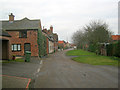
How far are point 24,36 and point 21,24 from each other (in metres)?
2.93

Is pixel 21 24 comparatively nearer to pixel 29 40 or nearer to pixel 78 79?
pixel 29 40

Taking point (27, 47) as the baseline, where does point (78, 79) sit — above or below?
below

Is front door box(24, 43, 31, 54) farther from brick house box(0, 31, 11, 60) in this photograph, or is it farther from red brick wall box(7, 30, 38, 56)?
brick house box(0, 31, 11, 60)

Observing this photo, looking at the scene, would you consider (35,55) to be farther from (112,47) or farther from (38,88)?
(38,88)

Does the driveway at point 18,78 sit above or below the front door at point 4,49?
below

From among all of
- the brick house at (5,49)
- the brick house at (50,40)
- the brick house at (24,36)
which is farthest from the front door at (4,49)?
the brick house at (50,40)

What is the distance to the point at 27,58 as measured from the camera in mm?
15344

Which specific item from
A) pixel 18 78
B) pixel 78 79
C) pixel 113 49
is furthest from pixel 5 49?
pixel 113 49

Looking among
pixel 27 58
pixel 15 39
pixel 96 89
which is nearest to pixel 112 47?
pixel 27 58

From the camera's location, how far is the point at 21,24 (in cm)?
2452

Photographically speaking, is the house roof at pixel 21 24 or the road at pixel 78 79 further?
the house roof at pixel 21 24

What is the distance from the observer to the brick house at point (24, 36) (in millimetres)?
22969

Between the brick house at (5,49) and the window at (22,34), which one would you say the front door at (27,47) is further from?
the brick house at (5,49)

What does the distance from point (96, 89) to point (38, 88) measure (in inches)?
109
